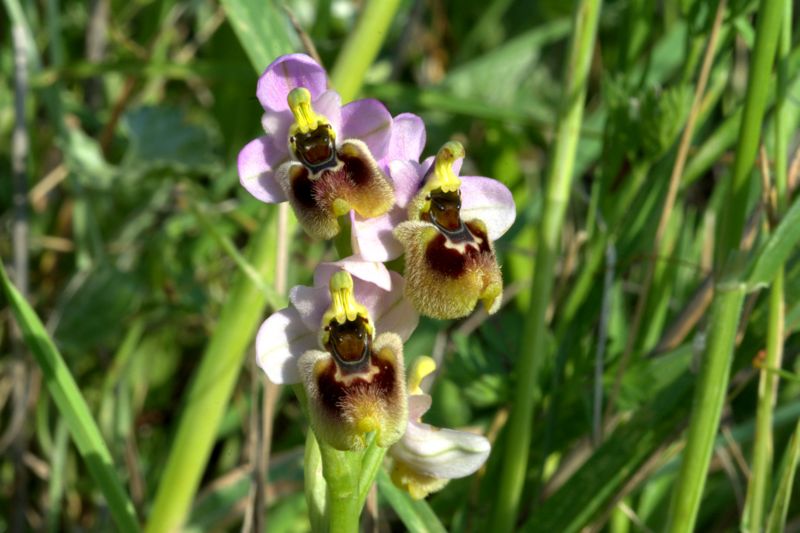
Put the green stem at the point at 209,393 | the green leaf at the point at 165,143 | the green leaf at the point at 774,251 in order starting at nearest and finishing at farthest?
1. the green leaf at the point at 774,251
2. the green stem at the point at 209,393
3. the green leaf at the point at 165,143

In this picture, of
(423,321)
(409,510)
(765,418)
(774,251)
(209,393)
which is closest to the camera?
(774,251)

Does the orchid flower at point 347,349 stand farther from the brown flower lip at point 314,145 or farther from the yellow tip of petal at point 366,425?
the brown flower lip at point 314,145

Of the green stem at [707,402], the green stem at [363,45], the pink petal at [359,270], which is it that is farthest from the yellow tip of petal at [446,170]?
the green stem at [363,45]

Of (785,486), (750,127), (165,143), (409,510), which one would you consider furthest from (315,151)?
(165,143)

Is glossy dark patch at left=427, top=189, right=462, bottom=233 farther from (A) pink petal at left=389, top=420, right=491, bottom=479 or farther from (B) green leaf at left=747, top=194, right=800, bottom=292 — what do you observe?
(B) green leaf at left=747, top=194, right=800, bottom=292

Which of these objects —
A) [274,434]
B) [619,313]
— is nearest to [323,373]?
[619,313]

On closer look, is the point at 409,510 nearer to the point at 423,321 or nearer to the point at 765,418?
the point at 765,418

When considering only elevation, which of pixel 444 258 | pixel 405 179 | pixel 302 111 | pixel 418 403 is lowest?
pixel 418 403
